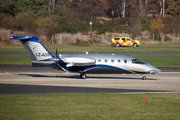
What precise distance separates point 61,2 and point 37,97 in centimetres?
12820

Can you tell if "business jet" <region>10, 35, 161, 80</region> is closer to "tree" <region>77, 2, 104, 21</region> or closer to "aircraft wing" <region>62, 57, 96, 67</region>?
"aircraft wing" <region>62, 57, 96, 67</region>

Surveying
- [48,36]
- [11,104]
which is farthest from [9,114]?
[48,36]

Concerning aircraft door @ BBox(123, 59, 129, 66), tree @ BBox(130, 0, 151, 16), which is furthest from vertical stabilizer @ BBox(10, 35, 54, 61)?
tree @ BBox(130, 0, 151, 16)

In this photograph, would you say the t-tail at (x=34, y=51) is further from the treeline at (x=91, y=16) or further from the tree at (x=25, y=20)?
the tree at (x=25, y=20)

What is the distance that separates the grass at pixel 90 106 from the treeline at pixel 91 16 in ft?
209

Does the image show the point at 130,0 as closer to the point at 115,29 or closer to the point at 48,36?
the point at 115,29

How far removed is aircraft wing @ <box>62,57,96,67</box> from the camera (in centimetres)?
2509

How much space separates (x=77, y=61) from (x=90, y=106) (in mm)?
11015

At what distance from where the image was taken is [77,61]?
25188 mm

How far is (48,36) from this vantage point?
3098 inches

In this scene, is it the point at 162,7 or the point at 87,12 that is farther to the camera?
the point at 162,7

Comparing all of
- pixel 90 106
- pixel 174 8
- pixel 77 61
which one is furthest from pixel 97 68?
pixel 174 8

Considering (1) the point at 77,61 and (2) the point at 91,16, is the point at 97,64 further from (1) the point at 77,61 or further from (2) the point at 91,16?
(2) the point at 91,16

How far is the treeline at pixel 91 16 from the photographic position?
89.5m
